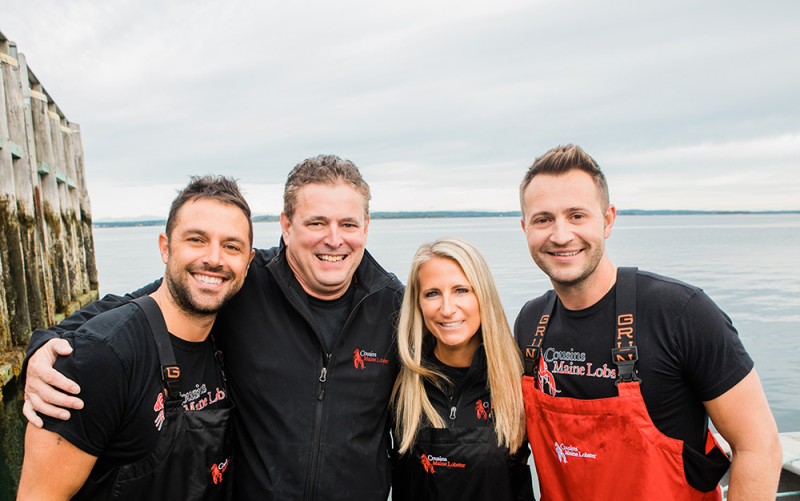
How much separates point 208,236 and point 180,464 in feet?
4.21

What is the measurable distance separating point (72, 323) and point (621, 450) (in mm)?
3217

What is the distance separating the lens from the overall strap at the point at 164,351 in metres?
2.57

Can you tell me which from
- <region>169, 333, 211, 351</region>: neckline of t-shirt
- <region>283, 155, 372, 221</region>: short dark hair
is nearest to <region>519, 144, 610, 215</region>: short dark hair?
<region>283, 155, 372, 221</region>: short dark hair

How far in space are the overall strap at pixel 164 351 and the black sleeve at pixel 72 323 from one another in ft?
1.06

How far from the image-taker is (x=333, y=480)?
2928 millimetres

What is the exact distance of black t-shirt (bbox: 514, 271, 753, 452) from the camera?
260 centimetres

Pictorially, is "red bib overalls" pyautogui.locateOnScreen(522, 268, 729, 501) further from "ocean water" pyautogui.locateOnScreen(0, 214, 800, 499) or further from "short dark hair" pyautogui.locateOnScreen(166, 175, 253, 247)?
"ocean water" pyautogui.locateOnScreen(0, 214, 800, 499)

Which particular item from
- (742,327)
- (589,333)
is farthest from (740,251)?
(589,333)

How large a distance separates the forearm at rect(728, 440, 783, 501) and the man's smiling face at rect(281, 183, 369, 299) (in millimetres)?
2508

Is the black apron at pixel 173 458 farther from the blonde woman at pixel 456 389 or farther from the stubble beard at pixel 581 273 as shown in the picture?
the stubble beard at pixel 581 273

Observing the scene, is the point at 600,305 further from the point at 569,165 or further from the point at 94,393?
the point at 94,393

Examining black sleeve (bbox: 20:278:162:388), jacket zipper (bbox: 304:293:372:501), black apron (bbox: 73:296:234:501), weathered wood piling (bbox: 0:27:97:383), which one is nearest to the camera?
black apron (bbox: 73:296:234:501)

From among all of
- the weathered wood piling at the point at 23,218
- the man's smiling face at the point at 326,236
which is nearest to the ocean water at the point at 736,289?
the weathered wood piling at the point at 23,218

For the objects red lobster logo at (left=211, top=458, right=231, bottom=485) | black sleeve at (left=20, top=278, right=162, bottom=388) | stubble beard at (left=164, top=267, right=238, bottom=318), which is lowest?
red lobster logo at (left=211, top=458, right=231, bottom=485)
